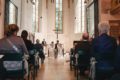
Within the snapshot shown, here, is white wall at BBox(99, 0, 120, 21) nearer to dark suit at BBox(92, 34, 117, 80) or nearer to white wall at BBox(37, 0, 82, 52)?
dark suit at BBox(92, 34, 117, 80)

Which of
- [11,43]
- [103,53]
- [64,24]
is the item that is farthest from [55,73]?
[64,24]

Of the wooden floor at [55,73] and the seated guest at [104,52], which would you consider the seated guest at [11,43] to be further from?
the wooden floor at [55,73]

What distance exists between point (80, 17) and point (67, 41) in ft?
10.8

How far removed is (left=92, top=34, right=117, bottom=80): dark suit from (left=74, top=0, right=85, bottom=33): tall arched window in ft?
39.8

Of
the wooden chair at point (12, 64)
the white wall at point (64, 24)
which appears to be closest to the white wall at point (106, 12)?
the wooden chair at point (12, 64)

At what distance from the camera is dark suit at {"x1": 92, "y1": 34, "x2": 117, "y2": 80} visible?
217cm

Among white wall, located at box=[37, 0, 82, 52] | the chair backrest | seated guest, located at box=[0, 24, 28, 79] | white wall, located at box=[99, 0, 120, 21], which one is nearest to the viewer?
the chair backrest

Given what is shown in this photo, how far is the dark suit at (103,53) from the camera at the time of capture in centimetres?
217

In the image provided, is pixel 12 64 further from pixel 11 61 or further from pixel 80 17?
pixel 80 17

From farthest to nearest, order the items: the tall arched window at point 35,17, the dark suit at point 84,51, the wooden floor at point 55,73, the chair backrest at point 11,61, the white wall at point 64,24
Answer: the white wall at point 64,24, the tall arched window at point 35,17, the wooden floor at point 55,73, the dark suit at point 84,51, the chair backrest at point 11,61

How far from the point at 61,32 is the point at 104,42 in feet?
48.7

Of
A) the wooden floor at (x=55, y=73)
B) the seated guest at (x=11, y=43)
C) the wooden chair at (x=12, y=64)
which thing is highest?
the seated guest at (x=11, y=43)

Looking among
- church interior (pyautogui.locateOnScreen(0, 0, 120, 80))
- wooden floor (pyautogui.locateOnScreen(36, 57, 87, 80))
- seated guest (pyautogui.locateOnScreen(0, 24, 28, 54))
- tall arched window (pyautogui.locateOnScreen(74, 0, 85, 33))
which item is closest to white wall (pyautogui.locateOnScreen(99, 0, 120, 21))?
church interior (pyautogui.locateOnScreen(0, 0, 120, 80))

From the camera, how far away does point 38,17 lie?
15133 mm
